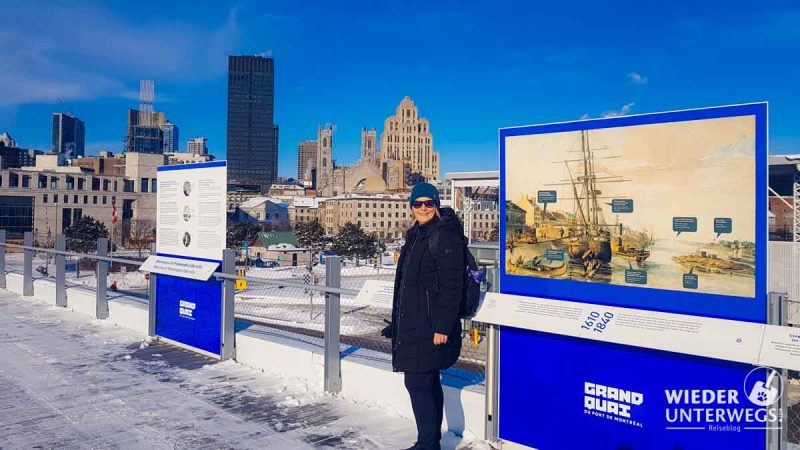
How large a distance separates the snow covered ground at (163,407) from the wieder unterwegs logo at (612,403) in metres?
0.98

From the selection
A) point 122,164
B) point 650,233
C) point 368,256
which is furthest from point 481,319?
point 122,164

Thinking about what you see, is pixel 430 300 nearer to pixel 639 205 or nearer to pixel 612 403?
pixel 612 403

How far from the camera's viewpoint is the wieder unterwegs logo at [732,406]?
9.96ft

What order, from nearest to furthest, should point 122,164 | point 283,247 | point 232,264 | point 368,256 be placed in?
point 232,264 → point 368,256 → point 283,247 → point 122,164

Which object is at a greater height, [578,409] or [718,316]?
[718,316]

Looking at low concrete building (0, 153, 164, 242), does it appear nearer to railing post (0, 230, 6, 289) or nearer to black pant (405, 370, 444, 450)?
railing post (0, 230, 6, 289)

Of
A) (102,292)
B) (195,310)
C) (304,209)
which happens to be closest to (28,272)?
(102,292)

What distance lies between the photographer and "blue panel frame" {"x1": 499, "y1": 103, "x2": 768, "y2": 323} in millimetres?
3102

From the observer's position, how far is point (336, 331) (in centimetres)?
557

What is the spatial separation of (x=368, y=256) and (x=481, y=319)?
59.6 m

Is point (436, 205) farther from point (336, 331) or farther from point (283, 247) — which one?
point (283, 247)

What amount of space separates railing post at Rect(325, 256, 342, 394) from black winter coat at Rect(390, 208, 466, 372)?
1.67m

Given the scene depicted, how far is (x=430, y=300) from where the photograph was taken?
148 inches

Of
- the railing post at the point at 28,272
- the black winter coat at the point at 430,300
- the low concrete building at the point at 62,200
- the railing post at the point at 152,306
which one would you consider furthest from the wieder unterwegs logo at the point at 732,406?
the low concrete building at the point at 62,200
